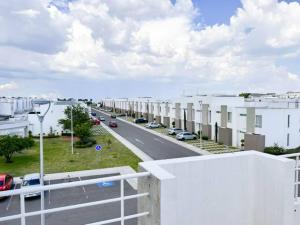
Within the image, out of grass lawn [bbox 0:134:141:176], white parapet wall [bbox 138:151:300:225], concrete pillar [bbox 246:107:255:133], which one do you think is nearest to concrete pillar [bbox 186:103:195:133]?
concrete pillar [bbox 246:107:255:133]

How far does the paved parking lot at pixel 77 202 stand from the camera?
43.6 ft

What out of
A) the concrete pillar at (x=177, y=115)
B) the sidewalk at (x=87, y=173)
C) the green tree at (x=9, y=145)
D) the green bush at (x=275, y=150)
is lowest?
the sidewalk at (x=87, y=173)

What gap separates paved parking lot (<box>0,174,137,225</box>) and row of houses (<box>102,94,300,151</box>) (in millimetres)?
18318

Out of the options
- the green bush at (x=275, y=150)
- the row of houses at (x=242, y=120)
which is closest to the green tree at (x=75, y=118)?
the row of houses at (x=242, y=120)

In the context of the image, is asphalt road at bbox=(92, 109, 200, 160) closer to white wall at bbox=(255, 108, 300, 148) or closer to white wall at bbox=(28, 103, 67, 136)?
white wall at bbox=(255, 108, 300, 148)

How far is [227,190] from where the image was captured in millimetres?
4598

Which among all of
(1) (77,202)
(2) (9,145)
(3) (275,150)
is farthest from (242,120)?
(2) (9,145)

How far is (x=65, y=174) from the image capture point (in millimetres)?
22484

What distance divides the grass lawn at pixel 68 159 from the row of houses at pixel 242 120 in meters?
13.4

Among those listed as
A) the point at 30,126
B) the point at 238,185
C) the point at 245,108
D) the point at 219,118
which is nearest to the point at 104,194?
the point at 238,185

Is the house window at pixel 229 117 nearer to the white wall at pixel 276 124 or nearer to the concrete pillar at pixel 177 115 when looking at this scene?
the white wall at pixel 276 124

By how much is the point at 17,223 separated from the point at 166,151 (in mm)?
21333

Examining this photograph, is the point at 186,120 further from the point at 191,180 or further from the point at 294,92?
the point at 294,92

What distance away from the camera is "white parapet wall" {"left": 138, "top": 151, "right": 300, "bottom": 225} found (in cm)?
393
